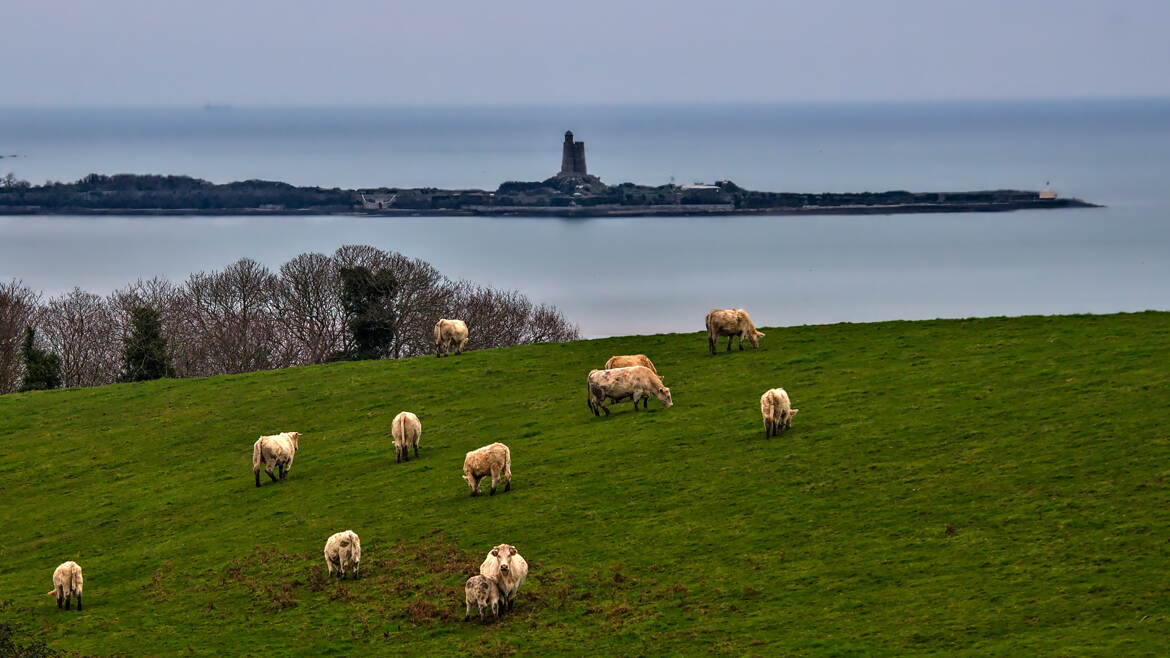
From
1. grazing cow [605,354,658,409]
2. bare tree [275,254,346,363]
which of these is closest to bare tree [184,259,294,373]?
bare tree [275,254,346,363]

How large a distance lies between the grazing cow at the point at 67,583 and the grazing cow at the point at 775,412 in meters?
15.9

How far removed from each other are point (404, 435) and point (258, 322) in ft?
157

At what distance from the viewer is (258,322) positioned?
81188mm

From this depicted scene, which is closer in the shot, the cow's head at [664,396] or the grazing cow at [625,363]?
the cow's head at [664,396]

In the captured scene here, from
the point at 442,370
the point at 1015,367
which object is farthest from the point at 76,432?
the point at 1015,367

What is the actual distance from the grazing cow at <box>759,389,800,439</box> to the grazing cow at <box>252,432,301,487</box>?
12.6 meters

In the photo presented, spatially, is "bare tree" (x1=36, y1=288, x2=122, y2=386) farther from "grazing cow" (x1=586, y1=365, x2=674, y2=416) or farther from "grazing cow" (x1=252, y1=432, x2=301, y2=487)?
"grazing cow" (x1=586, y1=365, x2=674, y2=416)

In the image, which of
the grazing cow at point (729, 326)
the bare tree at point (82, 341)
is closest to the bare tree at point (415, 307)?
the bare tree at point (82, 341)

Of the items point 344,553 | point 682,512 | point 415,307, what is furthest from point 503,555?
point 415,307

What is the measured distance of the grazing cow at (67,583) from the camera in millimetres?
26875

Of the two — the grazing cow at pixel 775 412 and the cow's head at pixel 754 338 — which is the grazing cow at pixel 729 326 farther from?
the grazing cow at pixel 775 412

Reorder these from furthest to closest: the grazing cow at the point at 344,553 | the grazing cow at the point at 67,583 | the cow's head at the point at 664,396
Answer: the cow's head at the point at 664,396, the grazing cow at the point at 67,583, the grazing cow at the point at 344,553

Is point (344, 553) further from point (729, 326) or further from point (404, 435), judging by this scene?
point (729, 326)

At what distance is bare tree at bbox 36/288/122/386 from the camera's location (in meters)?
76.3
